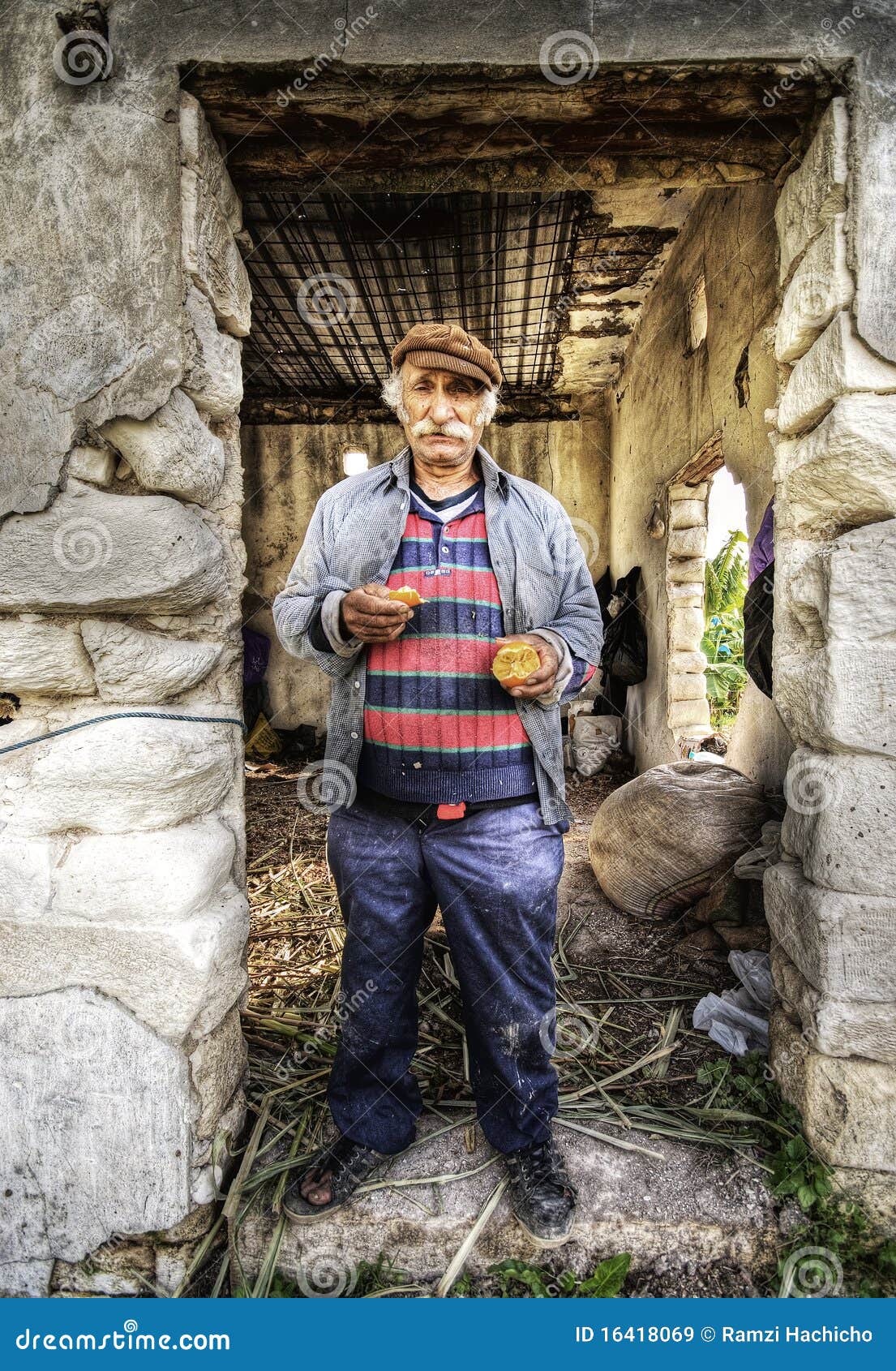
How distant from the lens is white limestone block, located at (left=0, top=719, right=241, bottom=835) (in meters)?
1.76

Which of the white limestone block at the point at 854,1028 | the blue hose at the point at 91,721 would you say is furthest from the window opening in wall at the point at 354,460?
the white limestone block at the point at 854,1028

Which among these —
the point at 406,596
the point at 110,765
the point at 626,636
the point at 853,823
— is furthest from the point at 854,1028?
the point at 626,636

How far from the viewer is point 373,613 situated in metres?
1.68

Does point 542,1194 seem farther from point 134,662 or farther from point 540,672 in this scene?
point 134,662

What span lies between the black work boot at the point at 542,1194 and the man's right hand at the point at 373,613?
1.41 meters

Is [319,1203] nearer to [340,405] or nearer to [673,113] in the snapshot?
[673,113]

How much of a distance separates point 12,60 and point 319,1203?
288cm

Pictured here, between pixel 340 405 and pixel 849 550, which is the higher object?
pixel 340 405

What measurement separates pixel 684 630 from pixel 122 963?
4521 millimetres

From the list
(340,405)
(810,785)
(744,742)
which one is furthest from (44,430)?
(340,405)

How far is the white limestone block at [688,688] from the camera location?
17.4 ft

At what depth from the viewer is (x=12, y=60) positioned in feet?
5.69
